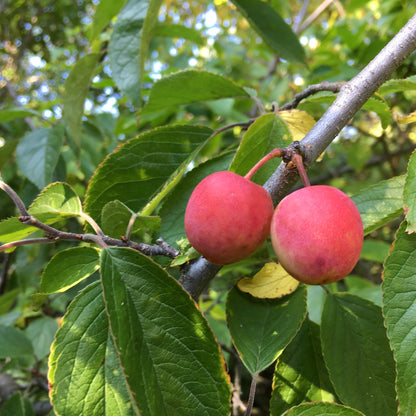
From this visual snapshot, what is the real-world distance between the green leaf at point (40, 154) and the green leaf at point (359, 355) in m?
0.78

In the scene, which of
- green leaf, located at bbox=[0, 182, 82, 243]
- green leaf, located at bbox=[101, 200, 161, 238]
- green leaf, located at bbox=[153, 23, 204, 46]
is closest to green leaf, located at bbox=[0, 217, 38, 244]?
green leaf, located at bbox=[0, 182, 82, 243]

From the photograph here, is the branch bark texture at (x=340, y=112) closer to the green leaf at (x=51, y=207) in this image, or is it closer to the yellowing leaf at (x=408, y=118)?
the yellowing leaf at (x=408, y=118)

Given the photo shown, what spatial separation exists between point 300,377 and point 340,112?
1.52 feet

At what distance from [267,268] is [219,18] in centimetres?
341

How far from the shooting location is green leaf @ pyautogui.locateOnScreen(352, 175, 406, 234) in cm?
73

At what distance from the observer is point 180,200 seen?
0.79 meters

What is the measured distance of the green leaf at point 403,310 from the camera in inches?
21.3

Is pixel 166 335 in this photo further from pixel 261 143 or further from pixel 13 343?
pixel 13 343

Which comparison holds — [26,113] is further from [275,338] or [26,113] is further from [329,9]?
[329,9]

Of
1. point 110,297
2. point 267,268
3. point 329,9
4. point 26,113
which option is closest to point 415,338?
point 267,268

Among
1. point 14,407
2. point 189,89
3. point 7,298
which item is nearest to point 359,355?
point 189,89

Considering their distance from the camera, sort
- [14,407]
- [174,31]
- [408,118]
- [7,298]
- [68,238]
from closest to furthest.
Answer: [68,238] → [408,118] → [14,407] → [174,31] → [7,298]

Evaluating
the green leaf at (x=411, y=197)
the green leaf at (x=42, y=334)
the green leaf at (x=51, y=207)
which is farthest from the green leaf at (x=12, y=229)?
the green leaf at (x=42, y=334)

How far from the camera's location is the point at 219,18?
3631mm
